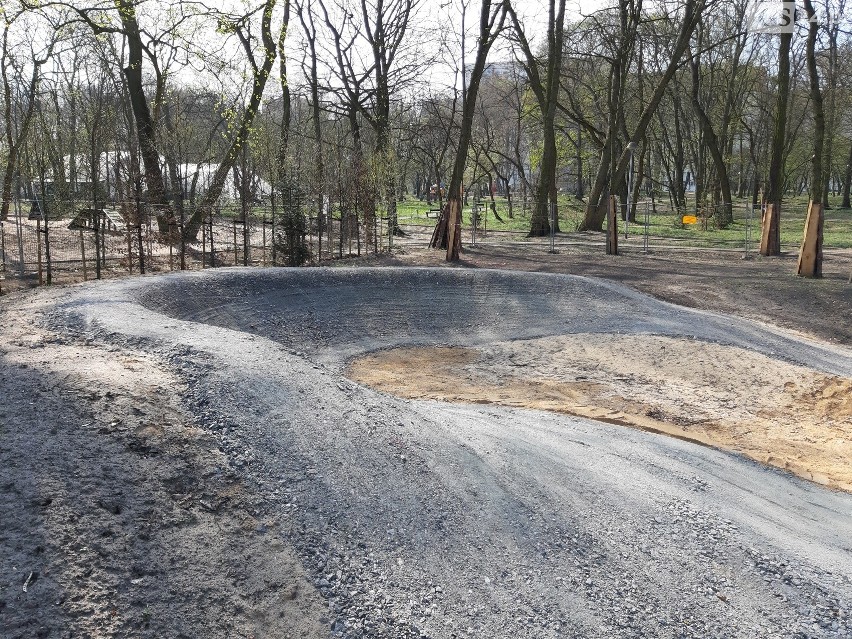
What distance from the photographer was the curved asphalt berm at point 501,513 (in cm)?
403

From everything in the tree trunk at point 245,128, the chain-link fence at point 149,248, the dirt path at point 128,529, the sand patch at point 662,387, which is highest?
the tree trunk at point 245,128

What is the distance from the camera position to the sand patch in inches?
326

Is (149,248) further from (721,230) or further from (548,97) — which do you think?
(721,230)

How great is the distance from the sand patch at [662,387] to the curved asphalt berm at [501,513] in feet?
3.09

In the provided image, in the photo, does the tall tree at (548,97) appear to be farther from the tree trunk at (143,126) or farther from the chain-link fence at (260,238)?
the tree trunk at (143,126)

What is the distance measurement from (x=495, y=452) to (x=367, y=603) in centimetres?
218

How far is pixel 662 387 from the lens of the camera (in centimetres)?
1019

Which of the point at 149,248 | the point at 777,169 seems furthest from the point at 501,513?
the point at 777,169

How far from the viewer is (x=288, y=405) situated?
5871 mm

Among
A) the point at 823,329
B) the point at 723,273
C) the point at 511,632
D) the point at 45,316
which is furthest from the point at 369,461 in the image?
the point at 723,273

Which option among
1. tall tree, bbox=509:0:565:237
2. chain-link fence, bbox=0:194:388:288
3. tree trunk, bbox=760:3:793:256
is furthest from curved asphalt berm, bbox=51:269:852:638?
tall tree, bbox=509:0:565:237

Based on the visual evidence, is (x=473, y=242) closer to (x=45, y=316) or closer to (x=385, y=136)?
(x=385, y=136)

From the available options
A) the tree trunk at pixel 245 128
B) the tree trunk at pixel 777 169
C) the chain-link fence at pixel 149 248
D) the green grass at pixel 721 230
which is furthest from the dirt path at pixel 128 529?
the tree trunk at pixel 777 169

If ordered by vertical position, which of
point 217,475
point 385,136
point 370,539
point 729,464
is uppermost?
point 385,136
